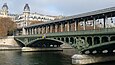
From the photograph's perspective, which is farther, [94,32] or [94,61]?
[94,61]

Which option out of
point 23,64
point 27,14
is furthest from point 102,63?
point 27,14

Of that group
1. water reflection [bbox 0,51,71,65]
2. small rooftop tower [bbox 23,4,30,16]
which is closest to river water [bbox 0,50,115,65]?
water reflection [bbox 0,51,71,65]

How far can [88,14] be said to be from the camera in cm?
5488

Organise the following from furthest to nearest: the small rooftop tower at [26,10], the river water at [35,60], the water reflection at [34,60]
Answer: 1. the small rooftop tower at [26,10]
2. the water reflection at [34,60]
3. the river water at [35,60]

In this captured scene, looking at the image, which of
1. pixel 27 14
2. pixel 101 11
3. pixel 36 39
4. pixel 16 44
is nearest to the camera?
pixel 101 11

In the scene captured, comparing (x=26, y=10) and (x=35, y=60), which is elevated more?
(x=26, y=10)

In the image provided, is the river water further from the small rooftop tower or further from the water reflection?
the small rooftop tower

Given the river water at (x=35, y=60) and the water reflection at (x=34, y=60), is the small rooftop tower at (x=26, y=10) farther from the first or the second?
the water reflection at (x=34, y=60)

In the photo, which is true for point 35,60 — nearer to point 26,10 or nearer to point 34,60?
point 34,60

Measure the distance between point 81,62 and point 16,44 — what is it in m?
60.7

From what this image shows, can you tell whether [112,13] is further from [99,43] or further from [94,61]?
[94,61]

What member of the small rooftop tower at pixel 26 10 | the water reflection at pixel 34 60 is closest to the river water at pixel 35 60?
the water reflection at pixel 34 60

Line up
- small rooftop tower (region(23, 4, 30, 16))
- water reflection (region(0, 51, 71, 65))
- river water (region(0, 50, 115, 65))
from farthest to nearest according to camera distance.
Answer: small rooftop tower (region(23, 4, 30, 16)) < water reflection (region(0, 51, 71, 65)) < river water (region(0, 50, 115, 65))

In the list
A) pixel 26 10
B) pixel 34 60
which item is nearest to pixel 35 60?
pixel 34 60
